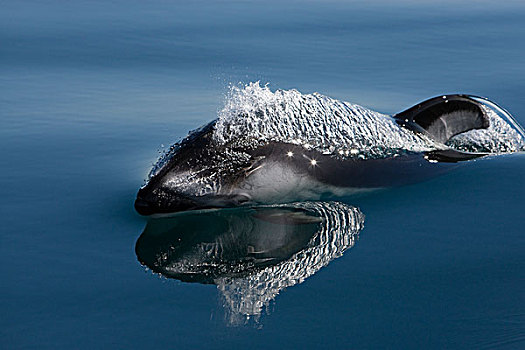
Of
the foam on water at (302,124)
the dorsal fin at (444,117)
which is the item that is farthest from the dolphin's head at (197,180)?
the dorsal fin at (444,117)

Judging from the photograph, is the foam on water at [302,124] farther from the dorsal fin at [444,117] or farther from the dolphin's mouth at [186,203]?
the dorsal fin at [444,117]

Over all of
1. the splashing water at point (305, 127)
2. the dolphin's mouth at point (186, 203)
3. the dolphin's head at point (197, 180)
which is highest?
the splashing water at point (305, 127)

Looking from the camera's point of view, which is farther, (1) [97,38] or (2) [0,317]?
(1) [97,38]

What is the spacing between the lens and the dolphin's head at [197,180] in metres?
4.87

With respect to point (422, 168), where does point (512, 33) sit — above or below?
above

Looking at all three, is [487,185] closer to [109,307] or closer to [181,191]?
[181,191]

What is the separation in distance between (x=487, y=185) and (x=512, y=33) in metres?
6.43

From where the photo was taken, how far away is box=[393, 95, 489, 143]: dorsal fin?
6016 mm

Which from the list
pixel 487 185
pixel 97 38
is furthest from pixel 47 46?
pixel 487 185

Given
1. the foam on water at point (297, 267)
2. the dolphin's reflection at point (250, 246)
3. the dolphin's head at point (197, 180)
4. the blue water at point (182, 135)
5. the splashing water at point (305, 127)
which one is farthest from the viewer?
the splashing water at point (305, 127)

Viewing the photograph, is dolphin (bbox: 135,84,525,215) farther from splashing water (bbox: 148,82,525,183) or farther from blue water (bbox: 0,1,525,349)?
blue water (bbox: 0,1,525,349)

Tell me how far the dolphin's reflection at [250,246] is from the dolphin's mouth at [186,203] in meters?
0.05

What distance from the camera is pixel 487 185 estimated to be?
5.39 metres

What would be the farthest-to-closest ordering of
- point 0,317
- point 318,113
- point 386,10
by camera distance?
point 386,10
point 318,113
point 0,317
